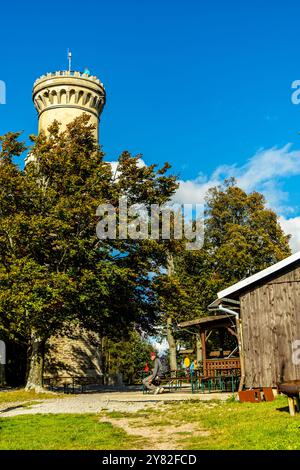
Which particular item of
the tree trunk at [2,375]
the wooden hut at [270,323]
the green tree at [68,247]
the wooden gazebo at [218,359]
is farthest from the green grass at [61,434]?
the tree trunk at [2,375]

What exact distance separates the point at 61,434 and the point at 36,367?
12581mm

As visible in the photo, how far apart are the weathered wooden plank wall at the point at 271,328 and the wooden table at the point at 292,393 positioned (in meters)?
4.80

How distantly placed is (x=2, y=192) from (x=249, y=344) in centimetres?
1239

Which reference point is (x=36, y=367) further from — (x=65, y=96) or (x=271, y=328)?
(x=65, y=96)

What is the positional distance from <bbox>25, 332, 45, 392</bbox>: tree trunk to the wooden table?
44.4ft

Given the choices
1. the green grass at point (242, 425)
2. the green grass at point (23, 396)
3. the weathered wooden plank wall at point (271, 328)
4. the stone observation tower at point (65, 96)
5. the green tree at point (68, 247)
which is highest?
the stone observation tower at point (65, 96)

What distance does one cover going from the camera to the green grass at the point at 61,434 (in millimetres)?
8336

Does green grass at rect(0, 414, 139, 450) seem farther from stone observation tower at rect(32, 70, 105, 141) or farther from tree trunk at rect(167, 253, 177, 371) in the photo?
stone observation tower at rect(32, 70, 105, 141)

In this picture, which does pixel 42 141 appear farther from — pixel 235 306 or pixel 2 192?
pixel 235 306

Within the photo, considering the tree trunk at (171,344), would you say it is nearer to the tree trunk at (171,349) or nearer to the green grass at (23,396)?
the tree trunk at (171,349)

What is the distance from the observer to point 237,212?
34.9 meters

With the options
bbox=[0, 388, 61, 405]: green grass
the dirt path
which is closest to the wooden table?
the dirt path

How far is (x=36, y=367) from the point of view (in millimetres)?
21562

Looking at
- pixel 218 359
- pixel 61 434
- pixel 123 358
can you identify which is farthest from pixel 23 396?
pixel 123 358
